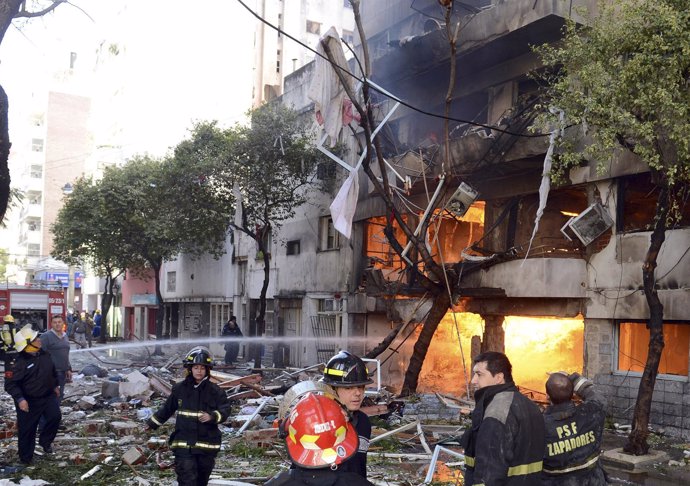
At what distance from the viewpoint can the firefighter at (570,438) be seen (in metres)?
4.76

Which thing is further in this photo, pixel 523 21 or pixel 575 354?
pixel 575 354

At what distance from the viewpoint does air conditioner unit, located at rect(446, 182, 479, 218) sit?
16.2 m

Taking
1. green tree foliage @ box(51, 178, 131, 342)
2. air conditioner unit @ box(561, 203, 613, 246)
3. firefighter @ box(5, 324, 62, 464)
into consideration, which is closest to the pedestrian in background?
green tree foliage @ box(51, 178, 131, 342)

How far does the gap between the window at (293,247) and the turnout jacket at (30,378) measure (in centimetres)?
→ 1713

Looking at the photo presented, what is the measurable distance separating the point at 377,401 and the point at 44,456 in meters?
5.99

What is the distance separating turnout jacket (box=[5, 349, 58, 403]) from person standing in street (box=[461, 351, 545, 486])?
687cm

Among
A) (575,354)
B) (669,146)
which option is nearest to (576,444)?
(669,146)

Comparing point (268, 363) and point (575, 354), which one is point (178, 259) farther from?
point (575, 354)

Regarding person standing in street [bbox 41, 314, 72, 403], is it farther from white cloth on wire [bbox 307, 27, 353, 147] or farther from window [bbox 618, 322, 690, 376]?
window [bbox 618, 322, 690, 376]

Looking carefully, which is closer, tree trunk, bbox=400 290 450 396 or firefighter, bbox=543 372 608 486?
firefighter, bbox=543 372 608 486

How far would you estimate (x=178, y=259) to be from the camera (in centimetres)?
3750

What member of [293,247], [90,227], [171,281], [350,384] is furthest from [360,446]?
[171,281]

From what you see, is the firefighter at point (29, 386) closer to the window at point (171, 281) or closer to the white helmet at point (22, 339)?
the white helmet at point (22, 339)

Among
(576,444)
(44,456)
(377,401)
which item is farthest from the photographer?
(377,401)
